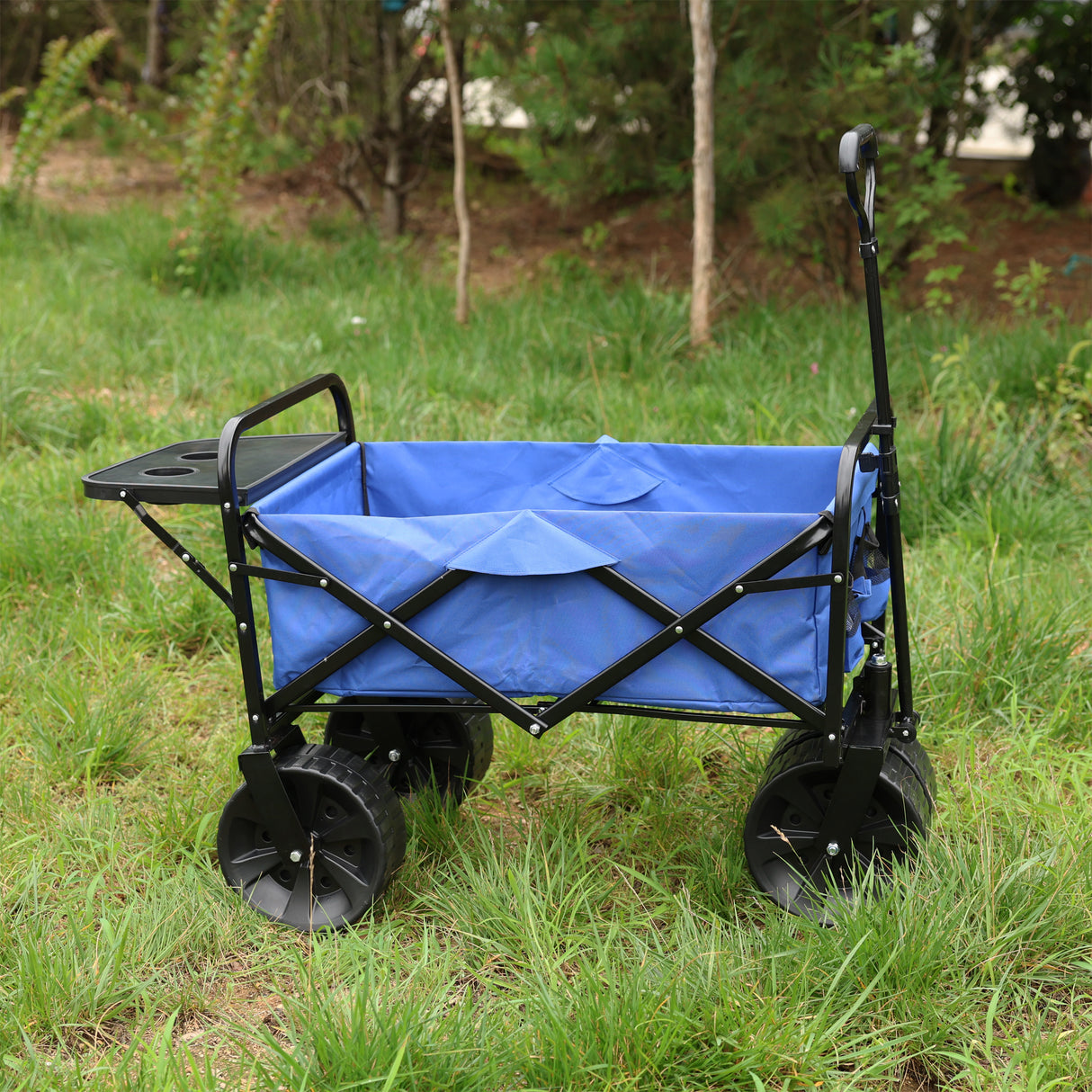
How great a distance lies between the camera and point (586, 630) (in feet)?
6.79

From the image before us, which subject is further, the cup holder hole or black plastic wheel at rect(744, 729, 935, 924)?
the cup holder hole

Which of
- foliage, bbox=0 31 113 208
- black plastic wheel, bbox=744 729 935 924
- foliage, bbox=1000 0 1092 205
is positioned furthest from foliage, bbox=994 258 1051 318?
foliage, bbox=0 31 113 208

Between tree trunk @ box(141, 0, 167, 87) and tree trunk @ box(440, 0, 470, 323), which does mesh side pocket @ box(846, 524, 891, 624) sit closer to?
tree trunk @ box(440, 0, 470, 323)

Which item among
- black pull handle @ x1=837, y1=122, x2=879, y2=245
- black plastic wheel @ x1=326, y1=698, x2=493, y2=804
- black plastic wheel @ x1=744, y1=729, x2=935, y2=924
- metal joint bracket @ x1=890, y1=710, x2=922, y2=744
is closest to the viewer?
black pull handle @ x1=837, y1=122, x2=879, y2=245

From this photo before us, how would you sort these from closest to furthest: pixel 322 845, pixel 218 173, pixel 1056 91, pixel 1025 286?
1. pixel 322 845
2. pixel 1025 286
3. pixel 218 173
4. pixel 1056 91

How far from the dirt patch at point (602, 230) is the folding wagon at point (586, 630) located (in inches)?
129

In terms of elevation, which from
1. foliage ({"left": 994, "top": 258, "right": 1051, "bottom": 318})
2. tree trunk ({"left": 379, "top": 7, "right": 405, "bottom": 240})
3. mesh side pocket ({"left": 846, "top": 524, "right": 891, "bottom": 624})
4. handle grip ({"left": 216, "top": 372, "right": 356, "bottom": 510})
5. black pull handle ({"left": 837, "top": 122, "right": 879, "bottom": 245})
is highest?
tree trunk ({"left": 379, "top": 7, "right": 405, "bottom": 240})

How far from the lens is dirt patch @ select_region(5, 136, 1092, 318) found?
6113 mm

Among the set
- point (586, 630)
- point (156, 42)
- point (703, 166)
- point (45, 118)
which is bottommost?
point (586, 630)

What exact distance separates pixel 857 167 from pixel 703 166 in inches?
120

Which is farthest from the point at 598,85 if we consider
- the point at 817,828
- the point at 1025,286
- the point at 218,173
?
the point at 817,828

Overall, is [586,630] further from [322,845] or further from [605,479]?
[322,845]

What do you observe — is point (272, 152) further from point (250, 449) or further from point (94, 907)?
point (94, 907)

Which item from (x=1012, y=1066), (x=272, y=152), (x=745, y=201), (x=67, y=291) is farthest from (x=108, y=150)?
(x=1012, y=1066)
